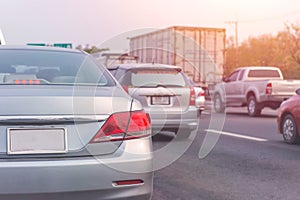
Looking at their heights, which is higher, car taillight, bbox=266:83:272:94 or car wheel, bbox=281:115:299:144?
car taillight, bbox=266:83:272:94

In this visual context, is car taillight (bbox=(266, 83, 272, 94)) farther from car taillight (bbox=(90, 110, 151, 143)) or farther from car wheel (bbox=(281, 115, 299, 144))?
car taillight (bbox=(90, 110, 151, 143))

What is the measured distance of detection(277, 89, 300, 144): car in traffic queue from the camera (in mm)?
10219

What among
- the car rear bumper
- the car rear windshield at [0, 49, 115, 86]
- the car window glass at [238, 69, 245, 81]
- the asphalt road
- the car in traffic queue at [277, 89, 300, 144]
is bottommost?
the asphalt road

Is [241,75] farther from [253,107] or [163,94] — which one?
[163,94]

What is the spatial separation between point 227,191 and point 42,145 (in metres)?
3.00

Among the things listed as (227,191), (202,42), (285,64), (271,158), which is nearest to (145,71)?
(271,158)

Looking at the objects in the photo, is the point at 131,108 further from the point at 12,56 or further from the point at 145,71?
the point at 145,71

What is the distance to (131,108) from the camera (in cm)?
401

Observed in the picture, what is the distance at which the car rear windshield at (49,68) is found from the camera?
15.0ft

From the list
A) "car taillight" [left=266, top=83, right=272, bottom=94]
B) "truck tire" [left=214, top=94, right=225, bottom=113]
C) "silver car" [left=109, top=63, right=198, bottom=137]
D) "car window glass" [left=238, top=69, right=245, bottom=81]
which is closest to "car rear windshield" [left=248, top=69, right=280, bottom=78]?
"car window glass" [left=238, top=69, right=245, bottom=81]

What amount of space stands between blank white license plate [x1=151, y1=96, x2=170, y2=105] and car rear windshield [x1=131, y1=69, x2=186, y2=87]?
35 centimetres

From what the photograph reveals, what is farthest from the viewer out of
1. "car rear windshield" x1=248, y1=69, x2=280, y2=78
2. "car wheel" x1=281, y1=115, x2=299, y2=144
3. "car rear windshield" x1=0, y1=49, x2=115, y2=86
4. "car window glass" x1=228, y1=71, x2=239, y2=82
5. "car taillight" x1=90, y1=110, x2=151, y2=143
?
"car window glass" x1=228, y1=71, x2=239, y2=82

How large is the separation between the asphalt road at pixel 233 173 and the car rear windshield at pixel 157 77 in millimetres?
1140

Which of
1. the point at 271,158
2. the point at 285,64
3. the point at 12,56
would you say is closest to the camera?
the point at 12,56
